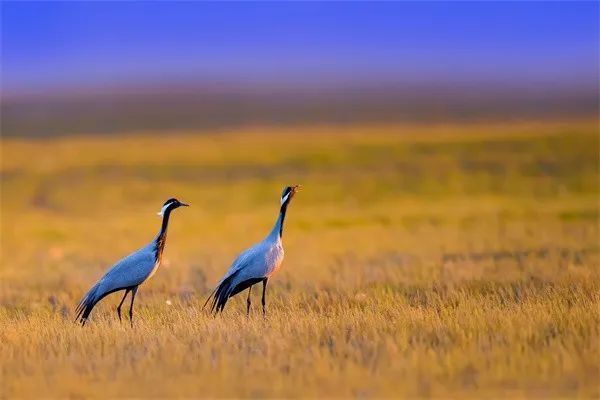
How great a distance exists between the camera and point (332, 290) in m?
16.3

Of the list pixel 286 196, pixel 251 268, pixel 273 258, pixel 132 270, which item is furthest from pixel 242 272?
pixel 132 270

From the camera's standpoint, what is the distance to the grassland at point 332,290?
364 inches

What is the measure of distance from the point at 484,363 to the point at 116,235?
2679 cm

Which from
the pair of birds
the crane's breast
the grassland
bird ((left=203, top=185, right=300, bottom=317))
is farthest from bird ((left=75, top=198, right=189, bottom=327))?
the crane's breast

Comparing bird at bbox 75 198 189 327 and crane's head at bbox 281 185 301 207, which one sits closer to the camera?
bird at bbox 75 198 189 327

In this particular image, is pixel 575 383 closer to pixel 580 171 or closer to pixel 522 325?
pixel 522 325

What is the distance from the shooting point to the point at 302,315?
41.3 feet

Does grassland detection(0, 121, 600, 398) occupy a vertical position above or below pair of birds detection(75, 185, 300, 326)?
below

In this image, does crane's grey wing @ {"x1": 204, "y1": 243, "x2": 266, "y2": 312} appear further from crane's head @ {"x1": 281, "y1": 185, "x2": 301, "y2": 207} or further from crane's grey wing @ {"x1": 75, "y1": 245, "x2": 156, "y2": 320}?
crane's grey wing @ {"x1": 75, "y1": 245, "x2": 156, "y2": 320}

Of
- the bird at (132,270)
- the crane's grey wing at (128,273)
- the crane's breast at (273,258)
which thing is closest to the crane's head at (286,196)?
the crane's breast at (273,258)

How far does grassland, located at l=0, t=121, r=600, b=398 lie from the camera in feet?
30.3

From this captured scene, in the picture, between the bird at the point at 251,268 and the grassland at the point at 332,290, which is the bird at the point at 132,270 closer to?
the grassland at the point at 332,290

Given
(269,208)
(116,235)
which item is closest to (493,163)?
(269,208)

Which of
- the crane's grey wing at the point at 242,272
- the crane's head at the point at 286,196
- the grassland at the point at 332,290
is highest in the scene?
the crane's head at the point at 286,196
